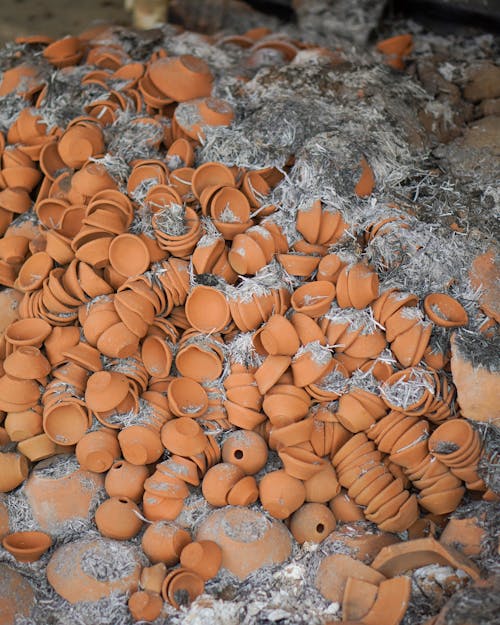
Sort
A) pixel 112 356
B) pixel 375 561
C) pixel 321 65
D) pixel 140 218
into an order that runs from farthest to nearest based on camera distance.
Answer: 1. pixel 321 65
2. pixel 140 218
3. pixel 112 356
4. pixel 375 561

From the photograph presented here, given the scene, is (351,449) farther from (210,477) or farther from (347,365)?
(210,477)

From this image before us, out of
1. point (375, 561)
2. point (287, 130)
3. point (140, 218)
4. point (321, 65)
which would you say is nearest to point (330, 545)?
point (375, 561)

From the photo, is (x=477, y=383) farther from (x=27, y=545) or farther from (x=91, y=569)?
(x=27, y=545)

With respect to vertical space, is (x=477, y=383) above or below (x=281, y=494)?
above

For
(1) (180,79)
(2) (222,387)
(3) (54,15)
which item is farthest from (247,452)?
(3) (54,15)

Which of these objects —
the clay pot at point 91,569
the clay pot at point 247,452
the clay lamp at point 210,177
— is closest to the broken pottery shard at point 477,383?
the clay pot at point 247,452

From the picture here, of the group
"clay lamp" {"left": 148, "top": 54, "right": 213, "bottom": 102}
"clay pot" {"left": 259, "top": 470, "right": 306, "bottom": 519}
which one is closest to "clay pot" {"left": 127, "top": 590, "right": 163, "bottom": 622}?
"clay pot" {"left": 259, "top": 470, "right": 306, "bottom": 519}
